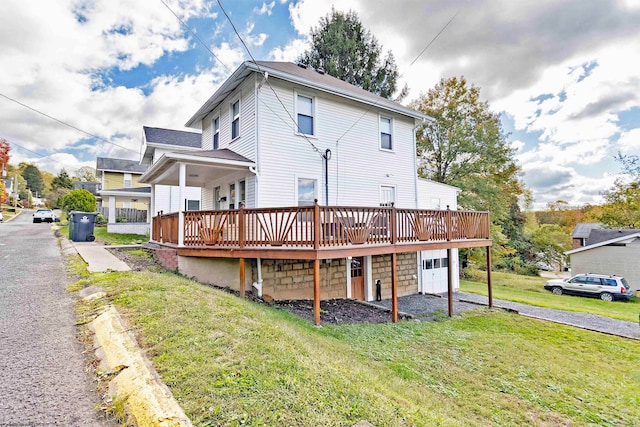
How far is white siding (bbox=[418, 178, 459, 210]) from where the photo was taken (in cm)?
1372

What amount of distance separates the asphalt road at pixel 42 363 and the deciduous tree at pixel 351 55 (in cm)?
2139

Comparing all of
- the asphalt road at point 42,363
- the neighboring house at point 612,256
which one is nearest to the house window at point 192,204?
the asphalt road at point 42,363

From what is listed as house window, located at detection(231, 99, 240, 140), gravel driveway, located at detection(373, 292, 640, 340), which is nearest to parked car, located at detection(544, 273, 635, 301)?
gravel driveway, located at detection(373, 292, 640, 340)

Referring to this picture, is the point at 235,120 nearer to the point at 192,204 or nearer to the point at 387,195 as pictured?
the point at 387,195

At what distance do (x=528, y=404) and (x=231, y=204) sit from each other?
9374mm

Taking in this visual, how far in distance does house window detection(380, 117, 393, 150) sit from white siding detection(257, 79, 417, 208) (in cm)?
23

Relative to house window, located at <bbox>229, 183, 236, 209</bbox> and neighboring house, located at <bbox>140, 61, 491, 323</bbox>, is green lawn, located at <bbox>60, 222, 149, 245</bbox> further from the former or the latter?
house window, located at <bbox>229, 183, 236, 209</bbox>

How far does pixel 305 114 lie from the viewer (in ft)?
33.3

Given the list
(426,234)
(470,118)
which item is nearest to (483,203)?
(470,118)

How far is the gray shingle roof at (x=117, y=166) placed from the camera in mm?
27814

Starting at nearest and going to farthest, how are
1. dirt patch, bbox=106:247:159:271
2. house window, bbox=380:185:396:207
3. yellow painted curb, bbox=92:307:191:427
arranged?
1. yellow painted curb, bbox=92:307:191:427
2. dirt patch, bbox=106:247:159:271
3. house window, bbox=380:185:396:207

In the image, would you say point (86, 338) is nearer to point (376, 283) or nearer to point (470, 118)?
point (376, 283)

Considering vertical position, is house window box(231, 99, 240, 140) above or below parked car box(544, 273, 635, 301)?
above

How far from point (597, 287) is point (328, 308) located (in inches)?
731
